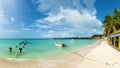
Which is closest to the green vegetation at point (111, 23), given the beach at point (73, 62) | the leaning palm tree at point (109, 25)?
the leaning palm tree at point (109, 25)

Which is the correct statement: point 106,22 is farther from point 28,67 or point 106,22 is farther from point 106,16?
point 28,67

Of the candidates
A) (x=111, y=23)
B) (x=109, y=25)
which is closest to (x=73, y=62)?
(x=111, y=23)

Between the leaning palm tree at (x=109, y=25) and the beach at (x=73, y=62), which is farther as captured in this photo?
the leaning palm tree at (x=109, y=25)

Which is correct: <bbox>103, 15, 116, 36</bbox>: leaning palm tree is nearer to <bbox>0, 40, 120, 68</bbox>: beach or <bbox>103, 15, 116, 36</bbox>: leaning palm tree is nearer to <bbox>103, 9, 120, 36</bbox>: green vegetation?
<bbox>103, 9, 120, 36</bbox>: green vegetation

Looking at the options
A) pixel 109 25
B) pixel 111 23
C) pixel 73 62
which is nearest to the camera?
pixel 73 62

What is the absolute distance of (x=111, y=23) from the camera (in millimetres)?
30109

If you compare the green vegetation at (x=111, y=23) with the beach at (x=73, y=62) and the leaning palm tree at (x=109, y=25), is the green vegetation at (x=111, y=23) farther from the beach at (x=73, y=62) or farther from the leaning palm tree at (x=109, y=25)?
the beach at (x=73, y=62)

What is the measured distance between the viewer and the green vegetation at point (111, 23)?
29991mm

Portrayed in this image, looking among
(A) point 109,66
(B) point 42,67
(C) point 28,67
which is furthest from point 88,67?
(C) point 28,67

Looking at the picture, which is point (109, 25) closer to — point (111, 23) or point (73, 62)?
point (111, 23)

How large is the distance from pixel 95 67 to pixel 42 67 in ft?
8.90

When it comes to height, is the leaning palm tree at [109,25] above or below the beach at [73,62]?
above

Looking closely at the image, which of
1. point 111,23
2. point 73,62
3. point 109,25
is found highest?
point 111,23

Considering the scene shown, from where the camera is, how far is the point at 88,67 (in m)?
7.67
